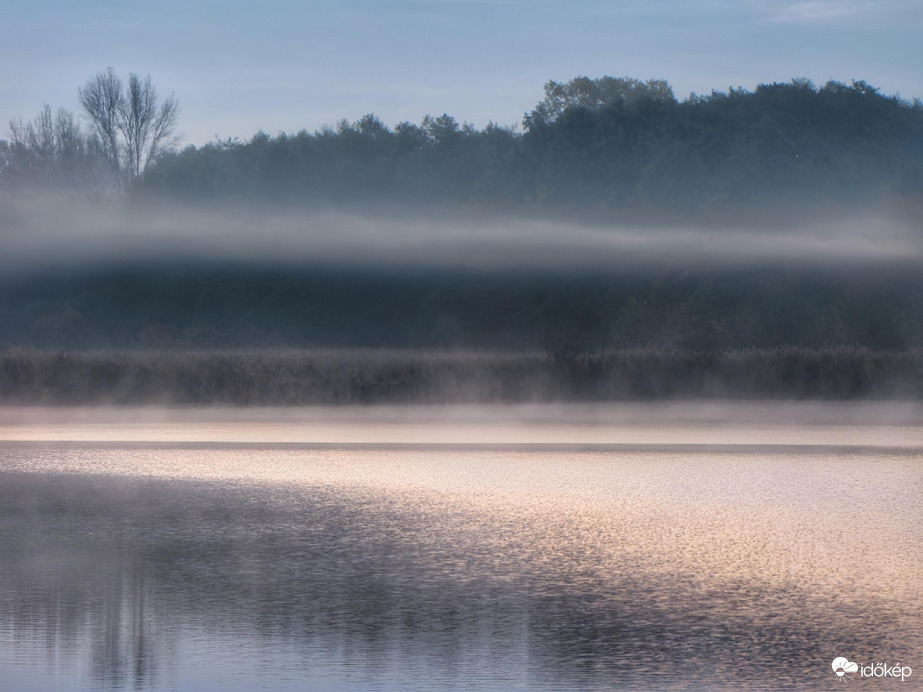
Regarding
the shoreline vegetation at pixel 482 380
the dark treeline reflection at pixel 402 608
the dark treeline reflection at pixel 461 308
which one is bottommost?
the dark treeline reflection at pixel 402 608

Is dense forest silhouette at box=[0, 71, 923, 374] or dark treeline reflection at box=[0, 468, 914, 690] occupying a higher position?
dense forest silhouette at box=[0, 71, 923, 374]

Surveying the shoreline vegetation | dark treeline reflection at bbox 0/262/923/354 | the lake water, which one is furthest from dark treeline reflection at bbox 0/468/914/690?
dark treeline reflection at bbox 0/262/923/354

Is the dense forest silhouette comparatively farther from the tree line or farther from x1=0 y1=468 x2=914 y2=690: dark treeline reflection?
x1=0 y1=468 x2=914 y2=690: dark treeline reflection

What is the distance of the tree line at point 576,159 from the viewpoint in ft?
110

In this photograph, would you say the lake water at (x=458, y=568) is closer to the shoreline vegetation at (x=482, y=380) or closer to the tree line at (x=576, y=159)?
the shoreline vegetation at (x=482, y=380)

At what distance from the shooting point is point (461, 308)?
1340 inches

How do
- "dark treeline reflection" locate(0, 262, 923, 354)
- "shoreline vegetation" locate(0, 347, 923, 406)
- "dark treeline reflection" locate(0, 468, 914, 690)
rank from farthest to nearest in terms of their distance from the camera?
"dark treeline reflection" locate(0, 262, 923, 354), "shoreline vegetation" locate(0, 347, 923, 406), "dark treeline reflection" locate(0, 468, 914, 690)

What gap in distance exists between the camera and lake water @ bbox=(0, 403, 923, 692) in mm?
4055

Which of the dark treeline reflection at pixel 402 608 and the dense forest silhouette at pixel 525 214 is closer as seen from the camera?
the dark treeline reflection at pixel 402 608

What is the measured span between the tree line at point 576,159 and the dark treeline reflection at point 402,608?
28153 millimetres

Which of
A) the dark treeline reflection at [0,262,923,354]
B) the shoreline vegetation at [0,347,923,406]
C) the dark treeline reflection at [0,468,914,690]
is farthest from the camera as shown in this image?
the dark treeline reflection at [0,262,923,354]

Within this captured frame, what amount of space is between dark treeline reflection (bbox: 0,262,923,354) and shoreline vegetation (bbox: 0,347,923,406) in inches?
220

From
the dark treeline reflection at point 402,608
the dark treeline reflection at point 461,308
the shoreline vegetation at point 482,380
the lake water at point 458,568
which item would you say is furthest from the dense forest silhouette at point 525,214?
the dark treeline reflection at point 402,608

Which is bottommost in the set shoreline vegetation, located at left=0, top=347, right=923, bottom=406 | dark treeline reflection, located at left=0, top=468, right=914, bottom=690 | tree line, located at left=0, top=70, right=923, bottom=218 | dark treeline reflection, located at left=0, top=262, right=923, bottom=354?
dark treeline reflection, located at left=0, top=468, right=914, bottom=690
